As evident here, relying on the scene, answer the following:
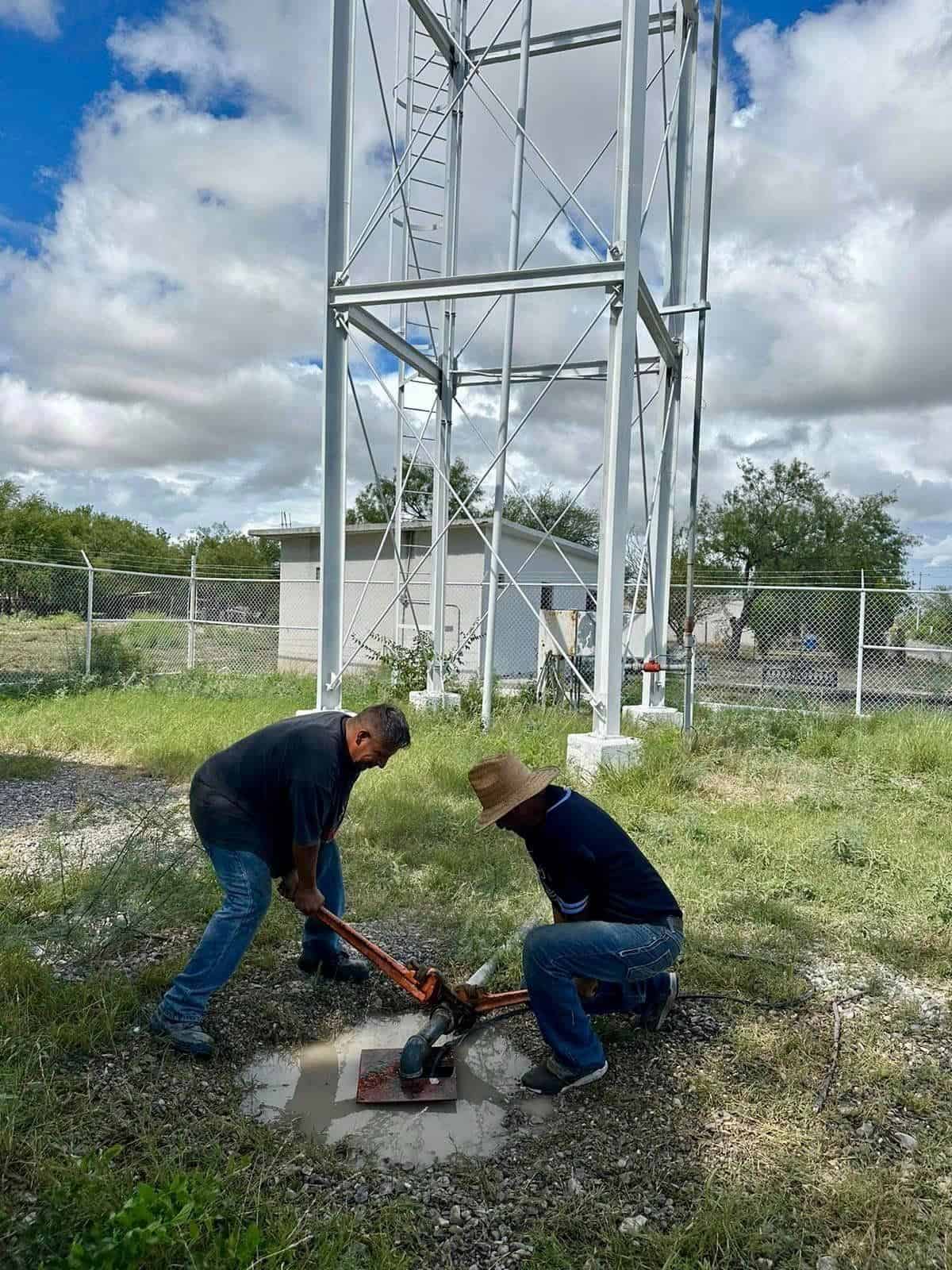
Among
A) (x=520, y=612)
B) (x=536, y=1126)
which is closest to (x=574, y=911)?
(x=536, y=1126)

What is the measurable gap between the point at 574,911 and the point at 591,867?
7.4 inches

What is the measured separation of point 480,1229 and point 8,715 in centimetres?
944

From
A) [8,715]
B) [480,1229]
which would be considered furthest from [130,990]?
[8,715]

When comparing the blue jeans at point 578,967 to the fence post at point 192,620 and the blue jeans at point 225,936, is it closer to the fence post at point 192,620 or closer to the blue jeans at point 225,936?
the blue jeans at point 225,936

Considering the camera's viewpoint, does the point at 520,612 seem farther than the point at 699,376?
Yes

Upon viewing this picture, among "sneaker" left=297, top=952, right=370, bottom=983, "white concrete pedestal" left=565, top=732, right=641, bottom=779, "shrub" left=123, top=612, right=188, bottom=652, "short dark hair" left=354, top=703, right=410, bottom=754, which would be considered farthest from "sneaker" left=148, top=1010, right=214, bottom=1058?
"shrub" left=123, top=612, right=188, bottom=652

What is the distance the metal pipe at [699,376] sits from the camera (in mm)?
9363

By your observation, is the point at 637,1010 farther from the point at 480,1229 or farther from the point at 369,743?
the point at 369,743

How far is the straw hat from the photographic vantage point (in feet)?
9.96

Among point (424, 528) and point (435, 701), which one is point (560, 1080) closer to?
point (435, 701)

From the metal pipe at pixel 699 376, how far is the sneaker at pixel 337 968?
6.02 meters

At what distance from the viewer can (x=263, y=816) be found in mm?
3355

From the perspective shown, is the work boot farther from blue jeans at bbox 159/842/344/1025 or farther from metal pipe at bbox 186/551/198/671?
metal pipe at bbox 186/551/198/671

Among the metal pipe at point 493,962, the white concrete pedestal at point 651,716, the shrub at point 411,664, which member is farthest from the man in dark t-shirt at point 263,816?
the shrub at point 411,664
